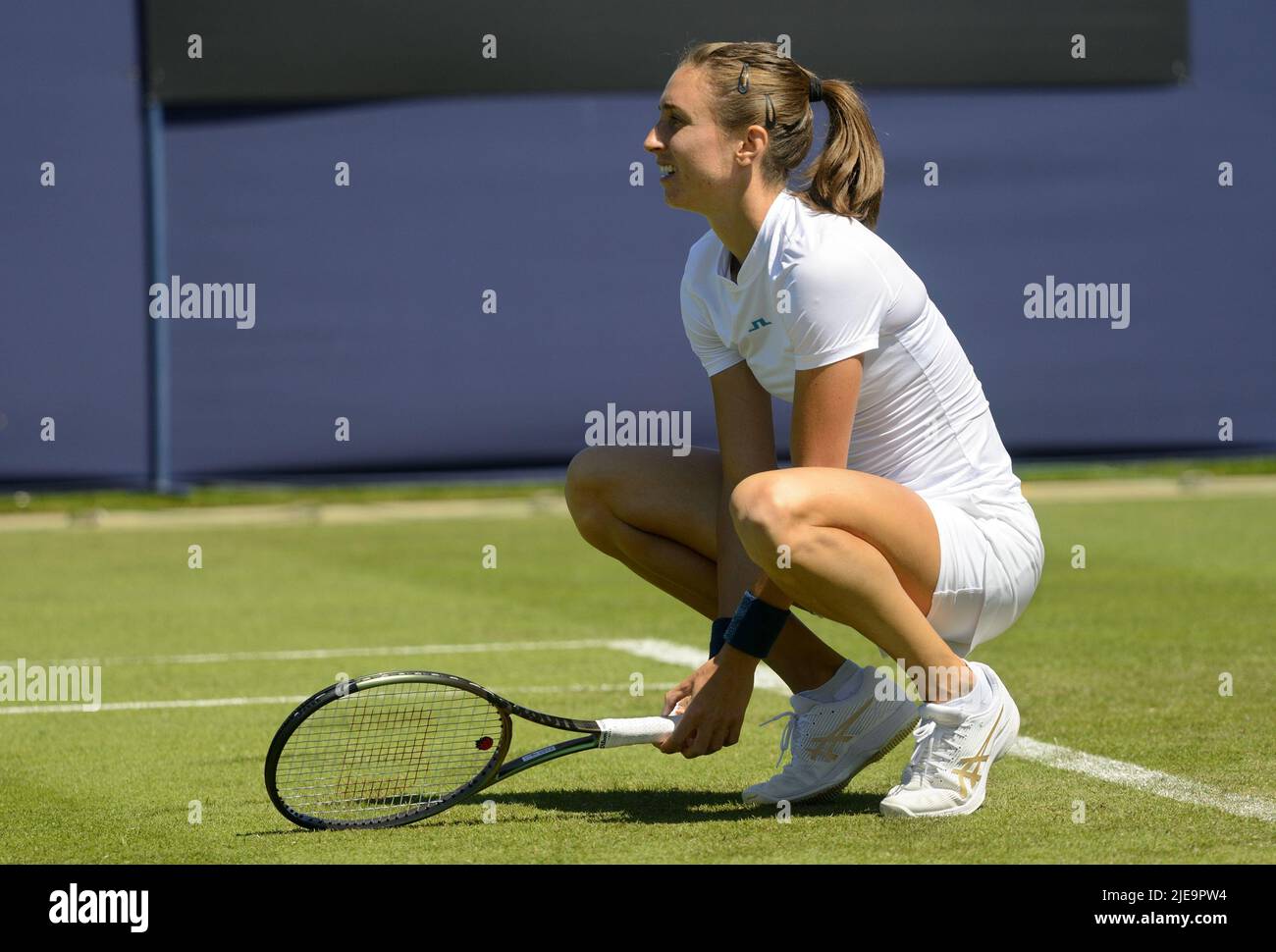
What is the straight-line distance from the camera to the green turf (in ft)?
11.0

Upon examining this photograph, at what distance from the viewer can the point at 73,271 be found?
11.8 metres

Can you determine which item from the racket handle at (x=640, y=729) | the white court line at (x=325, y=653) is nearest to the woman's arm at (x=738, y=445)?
the racket handle at (x=640, y=729)

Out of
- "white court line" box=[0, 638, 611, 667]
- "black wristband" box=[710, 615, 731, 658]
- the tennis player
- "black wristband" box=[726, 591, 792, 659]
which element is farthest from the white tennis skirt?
"white court line" box=[0, 638, 611, 667]

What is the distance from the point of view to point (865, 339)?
3354 mm

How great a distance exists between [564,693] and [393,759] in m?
1.38

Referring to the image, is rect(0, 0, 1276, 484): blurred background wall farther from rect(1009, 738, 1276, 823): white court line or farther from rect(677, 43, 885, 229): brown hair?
rect(677, 43, 885, 229): brown hair

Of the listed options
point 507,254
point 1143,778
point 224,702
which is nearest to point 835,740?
point 1143,778

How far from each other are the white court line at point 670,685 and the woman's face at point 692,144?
4.83ft

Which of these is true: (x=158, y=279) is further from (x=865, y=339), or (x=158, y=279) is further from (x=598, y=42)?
(x=865, y=339)

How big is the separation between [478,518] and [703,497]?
7.28 metres

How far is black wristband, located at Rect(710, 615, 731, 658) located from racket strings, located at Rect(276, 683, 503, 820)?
0.45m

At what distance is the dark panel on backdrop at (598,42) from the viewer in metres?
12.0
